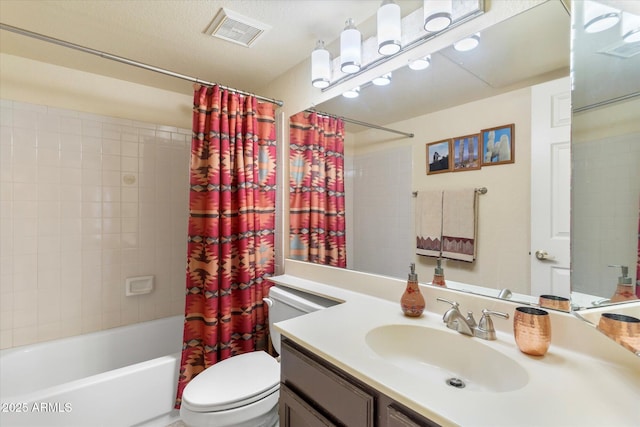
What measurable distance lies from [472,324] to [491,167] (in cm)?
56

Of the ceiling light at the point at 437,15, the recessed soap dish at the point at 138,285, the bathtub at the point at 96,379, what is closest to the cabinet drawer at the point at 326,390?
the bathtub at the point at 96,379

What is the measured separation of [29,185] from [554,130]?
2.80m

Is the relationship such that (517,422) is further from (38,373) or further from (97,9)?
(38,373)

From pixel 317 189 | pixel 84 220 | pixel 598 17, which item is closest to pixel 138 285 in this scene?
pixel 84 220

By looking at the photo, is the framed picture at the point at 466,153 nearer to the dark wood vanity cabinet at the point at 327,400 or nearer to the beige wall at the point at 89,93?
the dark wood vanity cabinet at the point at 327,400

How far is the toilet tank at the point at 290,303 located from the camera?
57.1 inches

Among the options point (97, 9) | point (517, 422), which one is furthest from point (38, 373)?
point (517, 422)

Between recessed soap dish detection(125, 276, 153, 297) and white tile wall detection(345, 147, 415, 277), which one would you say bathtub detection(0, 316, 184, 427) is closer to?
recessed soap dish detection(125, 276, 153, 297)

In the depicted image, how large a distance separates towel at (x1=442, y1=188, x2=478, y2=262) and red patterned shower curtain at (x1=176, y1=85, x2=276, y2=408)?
46.9 inches

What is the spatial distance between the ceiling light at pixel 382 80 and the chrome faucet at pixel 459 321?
1.05m

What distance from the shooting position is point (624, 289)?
665 millimetres

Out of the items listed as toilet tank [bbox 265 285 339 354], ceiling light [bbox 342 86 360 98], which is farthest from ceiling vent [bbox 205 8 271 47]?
toilet tank [bbox 265 285 339 354]

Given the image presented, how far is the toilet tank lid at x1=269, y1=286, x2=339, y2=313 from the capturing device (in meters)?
1.43

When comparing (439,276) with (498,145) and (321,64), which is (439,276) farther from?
(321,64)
